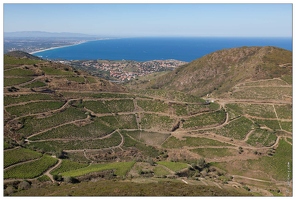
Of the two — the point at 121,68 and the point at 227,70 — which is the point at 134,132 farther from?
the point at 121,68

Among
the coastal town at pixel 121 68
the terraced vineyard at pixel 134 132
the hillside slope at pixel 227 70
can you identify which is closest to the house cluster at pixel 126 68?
the coastal town at pixel 121 68

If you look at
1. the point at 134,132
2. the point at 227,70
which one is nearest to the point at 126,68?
the point at 227,70

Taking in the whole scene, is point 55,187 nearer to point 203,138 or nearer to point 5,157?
point 5,157

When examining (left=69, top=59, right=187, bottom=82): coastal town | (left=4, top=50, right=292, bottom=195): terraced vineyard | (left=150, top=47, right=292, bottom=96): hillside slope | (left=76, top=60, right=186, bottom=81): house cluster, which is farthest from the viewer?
(left=76, top=60, right=186, bottom=81): house cluster

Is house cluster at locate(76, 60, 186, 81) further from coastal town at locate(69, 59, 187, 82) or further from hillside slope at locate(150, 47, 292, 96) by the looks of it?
hillside slope at locate(150, 47, 292, 96)

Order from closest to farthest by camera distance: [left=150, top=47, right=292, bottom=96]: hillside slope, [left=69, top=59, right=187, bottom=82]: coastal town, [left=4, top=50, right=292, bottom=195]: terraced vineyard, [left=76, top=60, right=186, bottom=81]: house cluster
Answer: [left=4, top=50, right=292, bottom=195]: terraced vineyard < [left=150, top=47, right=292, bottom=96]: hillside slope < [left=69, top=59, right=187, bottom=82]: coastal town < [left=76, top=60, right=186, bottom=81]: house cluster

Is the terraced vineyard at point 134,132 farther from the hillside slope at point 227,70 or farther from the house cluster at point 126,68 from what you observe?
the house cluster at point 126,68

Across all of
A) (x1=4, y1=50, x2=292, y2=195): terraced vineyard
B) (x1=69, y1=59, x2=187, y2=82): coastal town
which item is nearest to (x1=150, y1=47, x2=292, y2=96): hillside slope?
(x1=4, y1=50, x2=292, y2=195): terraced vineyard
